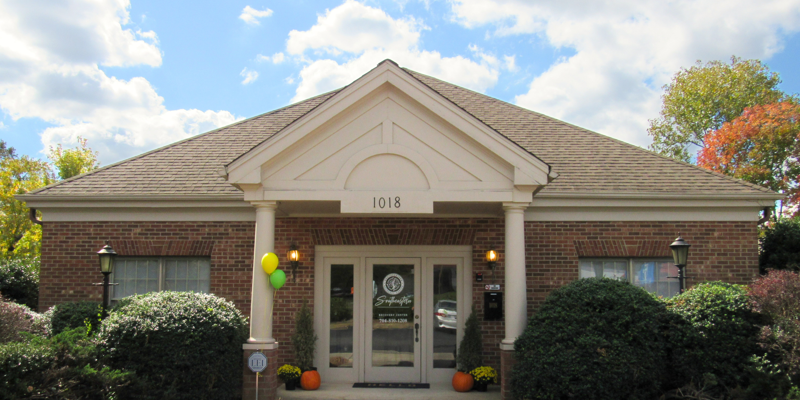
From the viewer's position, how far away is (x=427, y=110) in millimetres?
8352

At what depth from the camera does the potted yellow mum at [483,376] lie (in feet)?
29.9

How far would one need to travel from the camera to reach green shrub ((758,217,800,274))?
1026cm

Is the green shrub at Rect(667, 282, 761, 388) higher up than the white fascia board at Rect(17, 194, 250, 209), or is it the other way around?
the white fascia board at Rect(17, 194, 250, 209)

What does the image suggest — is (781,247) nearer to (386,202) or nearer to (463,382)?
(463,382)

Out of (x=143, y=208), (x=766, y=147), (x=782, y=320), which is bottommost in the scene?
(x=782, y=320)

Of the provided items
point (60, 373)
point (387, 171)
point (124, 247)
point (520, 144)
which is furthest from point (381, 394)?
point (520, 144)

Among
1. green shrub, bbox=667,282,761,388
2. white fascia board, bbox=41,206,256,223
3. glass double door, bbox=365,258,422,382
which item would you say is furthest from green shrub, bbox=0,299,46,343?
green shrub, bbox=667,282,761,388

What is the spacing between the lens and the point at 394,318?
32.9ft

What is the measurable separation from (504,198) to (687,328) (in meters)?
3.05

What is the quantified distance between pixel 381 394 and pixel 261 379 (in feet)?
6.36

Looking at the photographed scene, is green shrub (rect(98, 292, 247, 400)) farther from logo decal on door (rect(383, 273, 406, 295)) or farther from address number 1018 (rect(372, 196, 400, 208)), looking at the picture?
logo decal on door (rect(383, 273, 406, 295))

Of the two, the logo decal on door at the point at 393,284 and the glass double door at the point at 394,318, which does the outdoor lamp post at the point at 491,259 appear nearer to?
the glass double door at the point at 394,318

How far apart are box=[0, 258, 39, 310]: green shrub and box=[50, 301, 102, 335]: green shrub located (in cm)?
447

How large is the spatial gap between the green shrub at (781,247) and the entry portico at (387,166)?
17.7 feet
